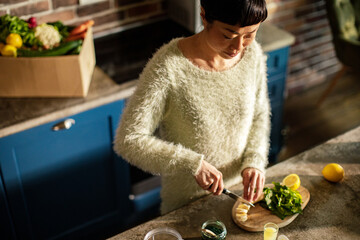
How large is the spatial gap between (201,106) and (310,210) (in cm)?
49

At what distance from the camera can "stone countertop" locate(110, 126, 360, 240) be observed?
1.32m

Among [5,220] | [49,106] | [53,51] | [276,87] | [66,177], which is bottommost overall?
[5,220]

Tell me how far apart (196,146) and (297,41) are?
2218 millimetres

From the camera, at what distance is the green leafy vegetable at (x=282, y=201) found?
136 centimetres

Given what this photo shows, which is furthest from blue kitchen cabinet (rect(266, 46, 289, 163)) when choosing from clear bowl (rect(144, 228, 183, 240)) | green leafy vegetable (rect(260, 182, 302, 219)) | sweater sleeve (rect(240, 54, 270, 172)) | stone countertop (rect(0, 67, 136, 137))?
clear bowl (rect(144, 228, 183, 240))

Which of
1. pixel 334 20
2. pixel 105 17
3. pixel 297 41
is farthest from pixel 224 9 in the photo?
pixel 297 41

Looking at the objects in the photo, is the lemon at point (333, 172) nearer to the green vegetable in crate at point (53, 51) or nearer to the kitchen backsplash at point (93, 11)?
the green vegetable in crate at point (53, 51)

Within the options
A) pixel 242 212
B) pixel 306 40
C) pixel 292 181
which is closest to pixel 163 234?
pixel 242 212

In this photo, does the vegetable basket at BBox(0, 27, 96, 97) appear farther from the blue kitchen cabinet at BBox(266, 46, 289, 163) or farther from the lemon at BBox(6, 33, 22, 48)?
the blue kitchen cabinet at BBox(266, 46, 289, 163)

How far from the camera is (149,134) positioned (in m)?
1.35

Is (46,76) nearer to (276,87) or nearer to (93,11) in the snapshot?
(93,11)

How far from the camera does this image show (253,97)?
57.3 inches

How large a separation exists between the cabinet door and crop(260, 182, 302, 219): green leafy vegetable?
3.06 ft

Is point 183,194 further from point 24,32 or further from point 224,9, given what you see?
point 24,32
